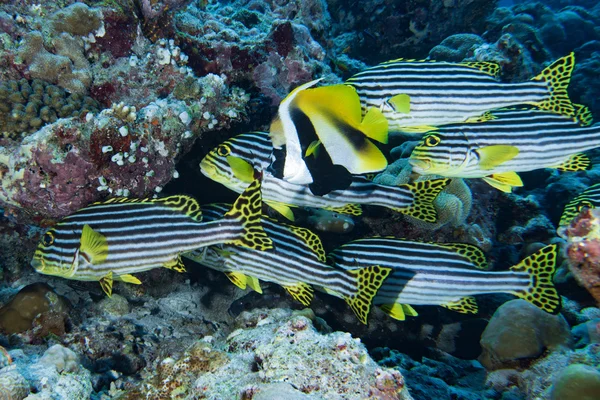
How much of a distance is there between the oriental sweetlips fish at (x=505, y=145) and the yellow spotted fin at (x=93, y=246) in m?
3.31

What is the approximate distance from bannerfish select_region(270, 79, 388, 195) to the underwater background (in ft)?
4.18

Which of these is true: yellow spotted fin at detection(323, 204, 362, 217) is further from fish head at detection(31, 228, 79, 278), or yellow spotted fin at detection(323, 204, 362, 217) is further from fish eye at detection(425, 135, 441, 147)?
fish head at detection(31, 228, 79, 278)

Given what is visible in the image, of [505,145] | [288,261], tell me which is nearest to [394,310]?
[288,261]

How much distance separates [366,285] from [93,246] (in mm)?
2753

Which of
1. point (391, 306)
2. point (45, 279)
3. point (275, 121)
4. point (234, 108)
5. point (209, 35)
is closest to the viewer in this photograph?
point (275, 121)

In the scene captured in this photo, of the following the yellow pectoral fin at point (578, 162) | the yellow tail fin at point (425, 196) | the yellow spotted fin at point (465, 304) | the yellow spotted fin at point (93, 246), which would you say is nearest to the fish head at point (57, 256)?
the yellow spotted fin at point (93, 246)

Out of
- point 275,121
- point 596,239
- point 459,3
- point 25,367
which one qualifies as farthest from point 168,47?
point 459,3

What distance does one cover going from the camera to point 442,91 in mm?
3859

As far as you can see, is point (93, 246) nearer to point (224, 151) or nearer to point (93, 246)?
point (93, 246)

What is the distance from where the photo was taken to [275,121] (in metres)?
2.80

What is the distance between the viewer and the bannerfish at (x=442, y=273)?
4.07m

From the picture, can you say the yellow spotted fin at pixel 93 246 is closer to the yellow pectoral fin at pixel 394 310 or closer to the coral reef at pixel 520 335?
the yellow pectoral fin at pixel 394 310

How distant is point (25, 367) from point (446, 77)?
479 cm

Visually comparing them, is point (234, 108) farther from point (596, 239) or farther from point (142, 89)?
point (596, 239)
